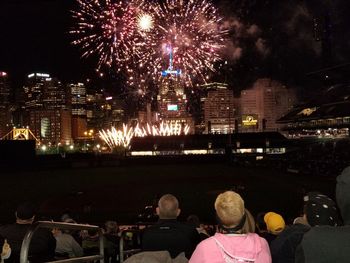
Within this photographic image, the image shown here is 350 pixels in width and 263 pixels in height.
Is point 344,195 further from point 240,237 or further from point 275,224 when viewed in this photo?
point 275,224

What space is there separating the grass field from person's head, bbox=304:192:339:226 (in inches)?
659

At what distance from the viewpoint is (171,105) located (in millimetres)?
175500

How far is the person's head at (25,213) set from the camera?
5.27 meters

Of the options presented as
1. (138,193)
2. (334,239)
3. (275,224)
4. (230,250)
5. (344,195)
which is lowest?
(138,193)

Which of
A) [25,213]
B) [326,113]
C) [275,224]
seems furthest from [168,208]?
[326,113]

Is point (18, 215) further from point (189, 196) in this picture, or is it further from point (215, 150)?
point (215, 150)

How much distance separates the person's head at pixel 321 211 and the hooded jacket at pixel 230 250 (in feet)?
1.46

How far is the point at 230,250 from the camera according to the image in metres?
3.46

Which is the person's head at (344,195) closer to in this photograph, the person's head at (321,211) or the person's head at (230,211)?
the person's head at (321,211)

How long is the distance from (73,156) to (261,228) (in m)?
→ 64.0

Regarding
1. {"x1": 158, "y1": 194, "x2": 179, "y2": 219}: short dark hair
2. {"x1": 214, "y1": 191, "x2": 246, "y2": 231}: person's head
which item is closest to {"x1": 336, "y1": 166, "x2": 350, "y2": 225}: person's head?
{"x1": 214, "y1": 191, "x2": 246, "y2": 231}: person's head

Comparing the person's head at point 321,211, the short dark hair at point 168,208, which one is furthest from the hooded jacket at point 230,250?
the short dark hair at point 168,208

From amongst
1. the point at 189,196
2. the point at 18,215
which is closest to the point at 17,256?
the point at 18,215

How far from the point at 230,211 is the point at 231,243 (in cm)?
25
